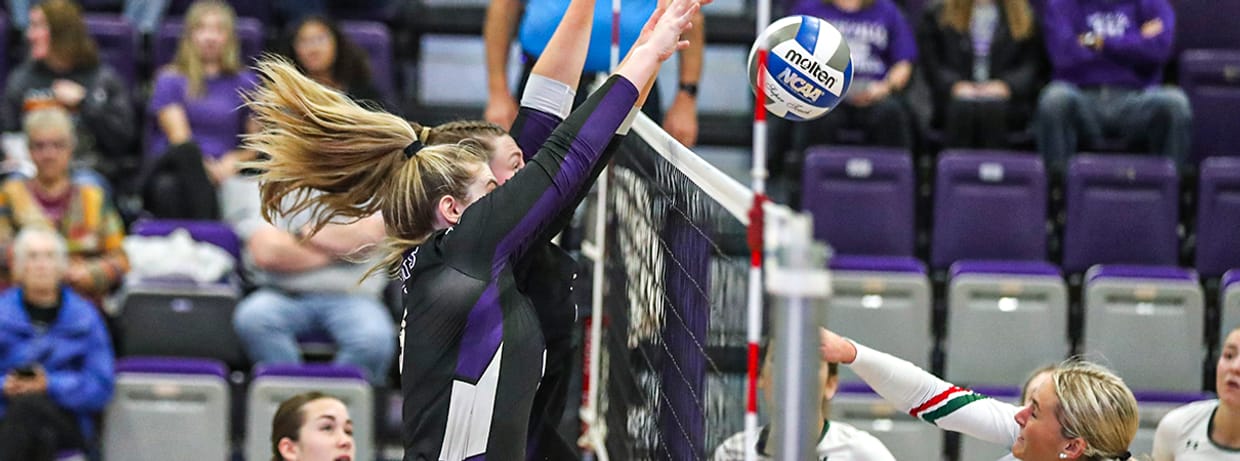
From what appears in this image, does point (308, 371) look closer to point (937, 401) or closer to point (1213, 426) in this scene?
point (937, 401)

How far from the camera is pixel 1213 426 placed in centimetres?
521

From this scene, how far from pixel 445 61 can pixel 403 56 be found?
31 centimetres

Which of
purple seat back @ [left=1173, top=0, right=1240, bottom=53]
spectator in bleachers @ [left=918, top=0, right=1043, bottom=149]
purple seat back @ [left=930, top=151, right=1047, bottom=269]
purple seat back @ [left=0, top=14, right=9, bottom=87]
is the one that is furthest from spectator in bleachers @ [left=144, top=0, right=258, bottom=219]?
purple seat back @ [left=1173, top=0, right=1240, bottom=53]

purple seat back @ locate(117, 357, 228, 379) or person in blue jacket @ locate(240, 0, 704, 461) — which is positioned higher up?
person in blue jacket @ locate(240, 0, 704, 461)

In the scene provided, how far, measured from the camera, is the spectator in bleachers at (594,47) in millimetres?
5625

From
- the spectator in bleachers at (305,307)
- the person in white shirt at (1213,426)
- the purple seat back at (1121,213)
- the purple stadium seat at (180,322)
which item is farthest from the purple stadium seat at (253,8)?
the person in white shirt at (1213,426)

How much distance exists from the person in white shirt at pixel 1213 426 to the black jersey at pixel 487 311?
238cm

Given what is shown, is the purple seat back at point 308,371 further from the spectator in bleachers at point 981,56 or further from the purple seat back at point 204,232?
the spectator in bleachers at point 981,56

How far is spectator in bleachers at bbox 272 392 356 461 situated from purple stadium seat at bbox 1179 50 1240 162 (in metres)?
5.93

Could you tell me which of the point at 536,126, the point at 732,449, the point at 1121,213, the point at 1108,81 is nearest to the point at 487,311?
the point at 732,449

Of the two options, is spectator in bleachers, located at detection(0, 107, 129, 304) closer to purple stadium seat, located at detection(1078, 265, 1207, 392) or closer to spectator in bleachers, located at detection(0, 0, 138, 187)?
spectator in bleachers, located at detection(0, 0, 138, 187)

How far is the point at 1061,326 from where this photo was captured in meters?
7.30

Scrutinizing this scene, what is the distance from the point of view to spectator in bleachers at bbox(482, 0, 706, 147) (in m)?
5.62

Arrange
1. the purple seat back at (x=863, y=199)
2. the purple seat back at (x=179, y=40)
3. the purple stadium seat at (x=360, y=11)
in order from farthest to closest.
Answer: the purple stadium seat at (x=360, y=11) → the purple seat back at (x=179, y=40) → the purple seat back at (x=863, y=199)
